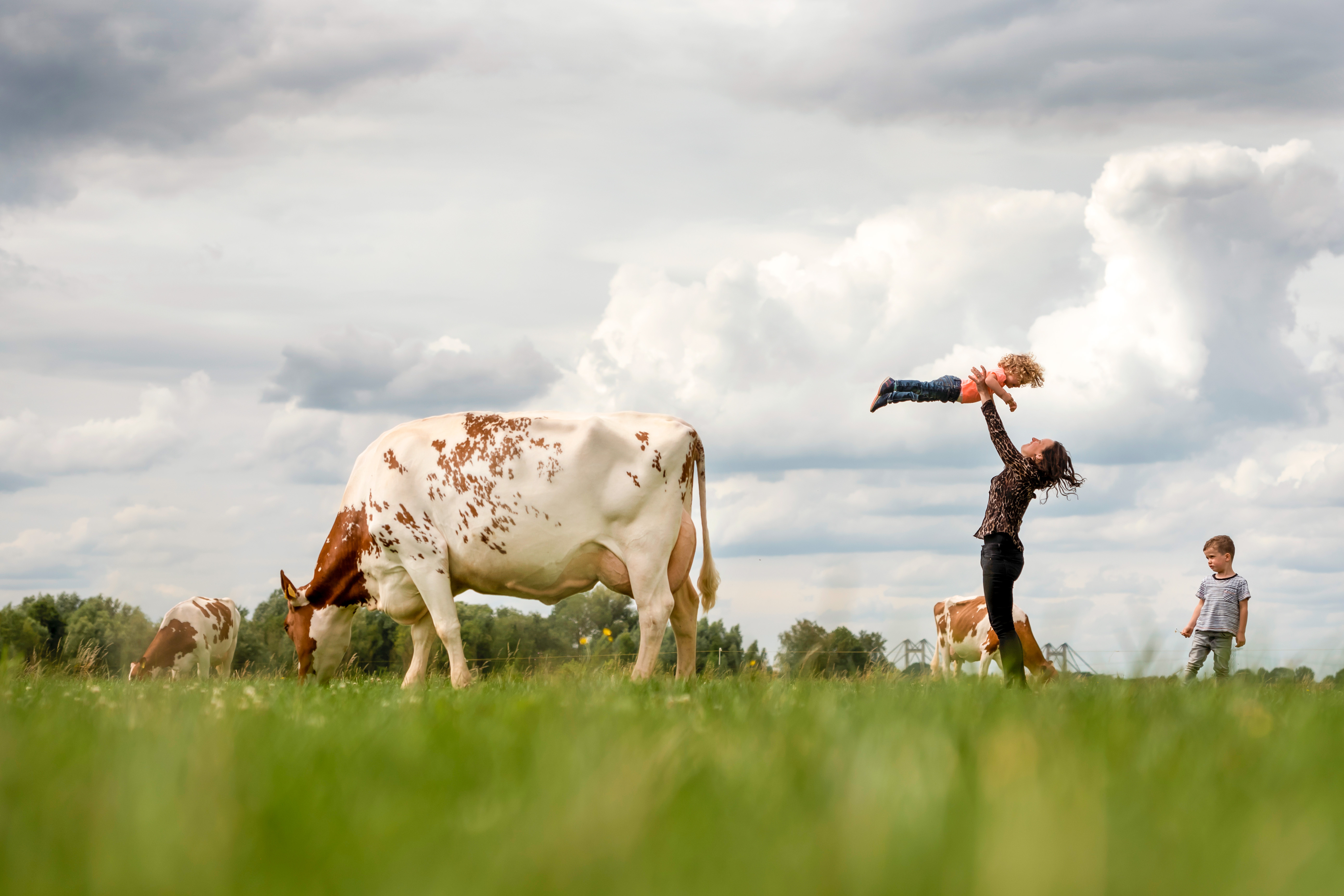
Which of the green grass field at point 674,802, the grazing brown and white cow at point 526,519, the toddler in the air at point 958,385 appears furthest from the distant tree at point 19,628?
the green grass field at point 674,802

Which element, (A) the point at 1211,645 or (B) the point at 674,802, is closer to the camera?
(B) the point at 674,802

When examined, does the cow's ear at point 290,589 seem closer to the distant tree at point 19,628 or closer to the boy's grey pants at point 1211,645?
the boy's grey pants at point 1211,645

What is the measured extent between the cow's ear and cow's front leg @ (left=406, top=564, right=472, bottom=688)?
1.79m

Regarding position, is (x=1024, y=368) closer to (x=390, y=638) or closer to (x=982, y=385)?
(x=982, y=385)

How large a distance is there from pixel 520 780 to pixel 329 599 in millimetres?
9819

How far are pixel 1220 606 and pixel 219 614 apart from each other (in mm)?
18782

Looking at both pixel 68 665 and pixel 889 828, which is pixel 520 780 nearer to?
pixel 889 828

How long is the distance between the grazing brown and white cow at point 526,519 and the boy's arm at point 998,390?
318cm

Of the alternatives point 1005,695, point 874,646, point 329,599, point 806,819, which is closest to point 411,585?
point 329,599

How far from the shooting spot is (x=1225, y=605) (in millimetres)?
11625

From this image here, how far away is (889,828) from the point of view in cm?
184

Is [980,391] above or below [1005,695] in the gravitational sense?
above

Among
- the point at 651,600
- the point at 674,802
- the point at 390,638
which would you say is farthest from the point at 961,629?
the point at 390,638

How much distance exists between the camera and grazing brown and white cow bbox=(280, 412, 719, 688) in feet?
33.6
